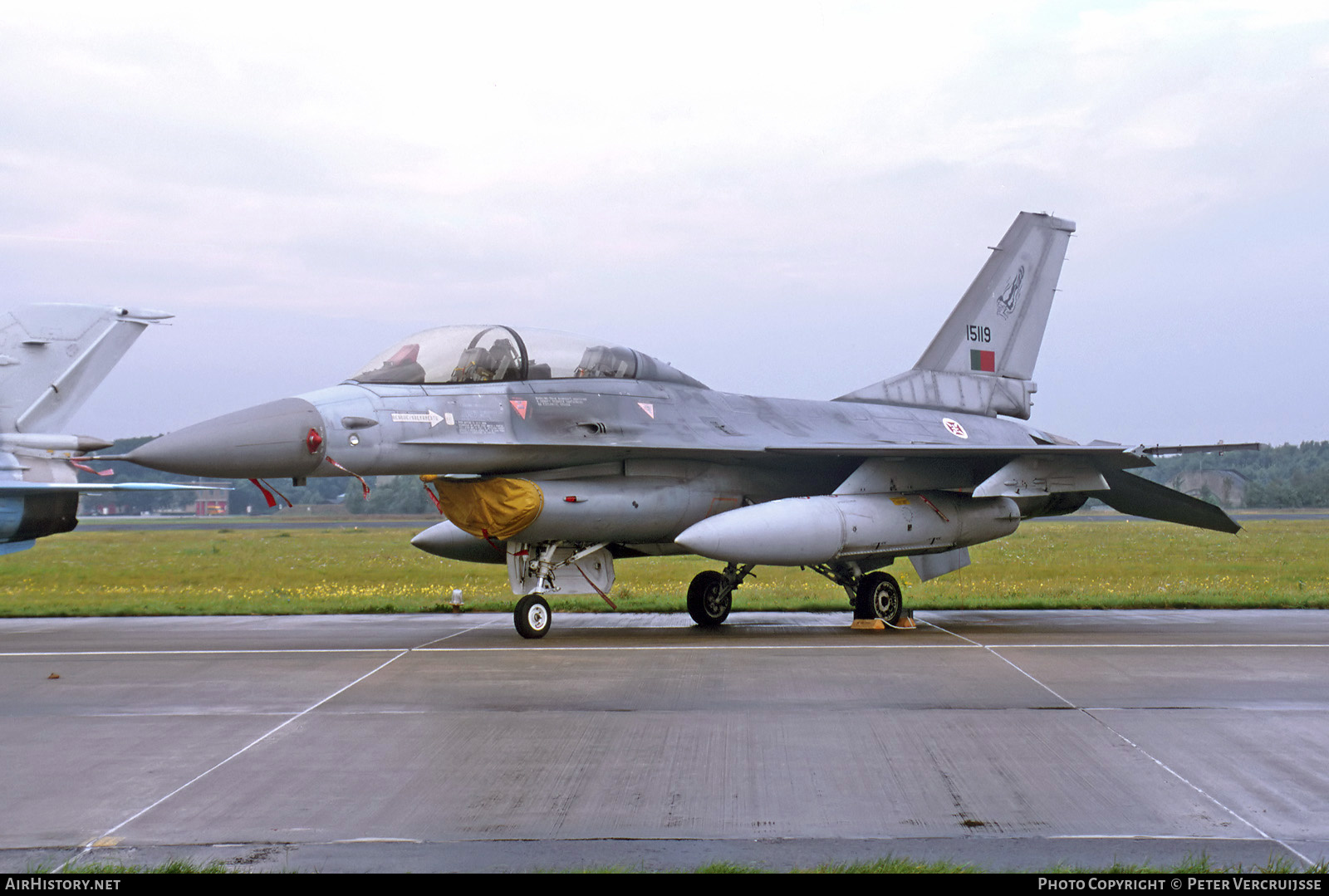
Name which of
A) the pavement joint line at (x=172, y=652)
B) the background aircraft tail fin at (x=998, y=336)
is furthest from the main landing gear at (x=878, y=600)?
the pavement joint line at (x=172, y=652)

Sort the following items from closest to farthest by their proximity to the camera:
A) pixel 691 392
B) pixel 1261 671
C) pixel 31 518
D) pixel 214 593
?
pixel 1261 671
pixel 691 392
pixel 31 518
pixel 214 593

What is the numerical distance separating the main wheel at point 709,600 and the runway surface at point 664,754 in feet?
7.91

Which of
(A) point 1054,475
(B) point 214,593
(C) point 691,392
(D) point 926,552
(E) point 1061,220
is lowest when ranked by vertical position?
(B) point 214,593

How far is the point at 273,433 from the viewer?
10.2 m

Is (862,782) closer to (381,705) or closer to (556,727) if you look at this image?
(556,727)

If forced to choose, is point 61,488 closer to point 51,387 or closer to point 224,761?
point 51,387

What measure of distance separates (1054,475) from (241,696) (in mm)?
9861

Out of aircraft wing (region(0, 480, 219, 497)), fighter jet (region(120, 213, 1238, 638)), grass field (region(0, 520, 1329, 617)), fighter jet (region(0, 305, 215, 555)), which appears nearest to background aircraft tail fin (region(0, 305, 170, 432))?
fighter jet (region(0, 305, 215, 555))

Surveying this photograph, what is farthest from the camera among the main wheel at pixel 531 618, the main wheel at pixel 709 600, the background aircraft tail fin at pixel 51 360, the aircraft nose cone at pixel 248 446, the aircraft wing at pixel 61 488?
the background aircraft tail fin at pixel 51 360

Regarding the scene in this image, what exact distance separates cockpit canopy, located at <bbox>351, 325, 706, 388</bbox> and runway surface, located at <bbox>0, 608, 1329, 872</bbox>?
9.35 ft

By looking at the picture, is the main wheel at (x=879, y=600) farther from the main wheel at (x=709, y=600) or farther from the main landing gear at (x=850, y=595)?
the main wheel at (x=709, y=600)

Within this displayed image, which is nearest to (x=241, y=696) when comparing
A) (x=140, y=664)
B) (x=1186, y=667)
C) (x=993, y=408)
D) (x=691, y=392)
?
(x=140, y=664)

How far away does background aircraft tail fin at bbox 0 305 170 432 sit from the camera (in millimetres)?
15469

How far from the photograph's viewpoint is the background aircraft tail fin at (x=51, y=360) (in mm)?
15469
